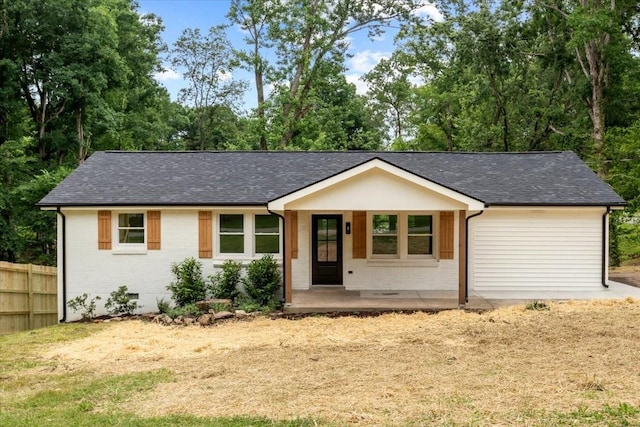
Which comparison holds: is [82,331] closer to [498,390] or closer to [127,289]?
[127,289]

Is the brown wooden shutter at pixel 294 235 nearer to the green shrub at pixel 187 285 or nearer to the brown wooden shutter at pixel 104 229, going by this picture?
the green shrub at pixel 187 285

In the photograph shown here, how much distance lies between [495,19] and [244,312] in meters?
21.4

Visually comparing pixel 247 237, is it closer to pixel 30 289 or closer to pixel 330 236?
pixel 330 236

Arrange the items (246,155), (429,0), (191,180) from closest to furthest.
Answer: (191,180) → (246,155) → (429,0)

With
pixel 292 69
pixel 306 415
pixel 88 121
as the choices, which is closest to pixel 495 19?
pixel 292 69

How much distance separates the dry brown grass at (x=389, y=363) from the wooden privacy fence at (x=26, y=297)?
138 inches

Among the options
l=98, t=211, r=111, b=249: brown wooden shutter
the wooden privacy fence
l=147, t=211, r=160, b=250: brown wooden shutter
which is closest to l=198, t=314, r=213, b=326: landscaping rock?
l=147, t=211, r=160, b=250: brown wooden shutter

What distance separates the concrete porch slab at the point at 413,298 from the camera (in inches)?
444

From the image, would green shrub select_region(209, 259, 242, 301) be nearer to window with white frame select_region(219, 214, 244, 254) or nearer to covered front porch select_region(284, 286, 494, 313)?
window with white frame select_region(219, 214, 244, 254)

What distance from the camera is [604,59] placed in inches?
882

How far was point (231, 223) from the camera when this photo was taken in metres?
13.2

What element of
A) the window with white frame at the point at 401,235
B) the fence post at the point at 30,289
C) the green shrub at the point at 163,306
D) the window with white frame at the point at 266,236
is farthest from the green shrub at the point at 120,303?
the window with white frame at the point at 401,235

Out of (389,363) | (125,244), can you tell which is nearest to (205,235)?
(125,244)

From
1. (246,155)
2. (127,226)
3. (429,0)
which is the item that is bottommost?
(127,226)
